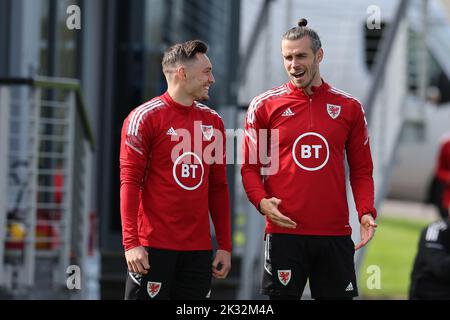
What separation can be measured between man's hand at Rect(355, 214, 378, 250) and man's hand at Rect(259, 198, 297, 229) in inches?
11.9

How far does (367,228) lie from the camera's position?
504cm

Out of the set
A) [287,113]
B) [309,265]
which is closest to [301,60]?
[287,113]

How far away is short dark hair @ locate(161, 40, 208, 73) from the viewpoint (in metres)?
5.08

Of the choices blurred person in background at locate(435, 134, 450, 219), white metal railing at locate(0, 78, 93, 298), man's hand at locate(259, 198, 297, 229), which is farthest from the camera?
blurred person in background at locate(435, 134, 450, 219)

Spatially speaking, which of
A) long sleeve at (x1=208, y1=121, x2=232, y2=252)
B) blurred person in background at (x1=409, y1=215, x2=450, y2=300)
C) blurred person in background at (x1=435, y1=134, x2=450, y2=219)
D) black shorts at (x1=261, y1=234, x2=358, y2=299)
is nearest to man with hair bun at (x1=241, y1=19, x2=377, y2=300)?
black shorts at (x1=261, y1=234, x2=358, y2=299)

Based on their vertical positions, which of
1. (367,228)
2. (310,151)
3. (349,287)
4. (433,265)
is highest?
(310,151)

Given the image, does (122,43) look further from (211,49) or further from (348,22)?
(348,22)

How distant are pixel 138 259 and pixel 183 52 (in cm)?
90

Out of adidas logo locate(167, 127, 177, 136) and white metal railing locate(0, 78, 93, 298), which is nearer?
adidas logo locate(167, 127, 177, 136)

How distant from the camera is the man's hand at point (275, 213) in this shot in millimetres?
4918

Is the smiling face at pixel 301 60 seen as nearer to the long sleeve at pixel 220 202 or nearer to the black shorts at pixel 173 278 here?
the long sleeve at pixel 220 202

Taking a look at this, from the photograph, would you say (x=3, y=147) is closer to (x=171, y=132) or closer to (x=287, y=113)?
(x=171, y=132)

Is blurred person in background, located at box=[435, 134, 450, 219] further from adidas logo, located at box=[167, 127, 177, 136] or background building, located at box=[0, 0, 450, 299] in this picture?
adidas logo, located at box=[167, 127, 177, 136]

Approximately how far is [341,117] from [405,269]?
937cm
